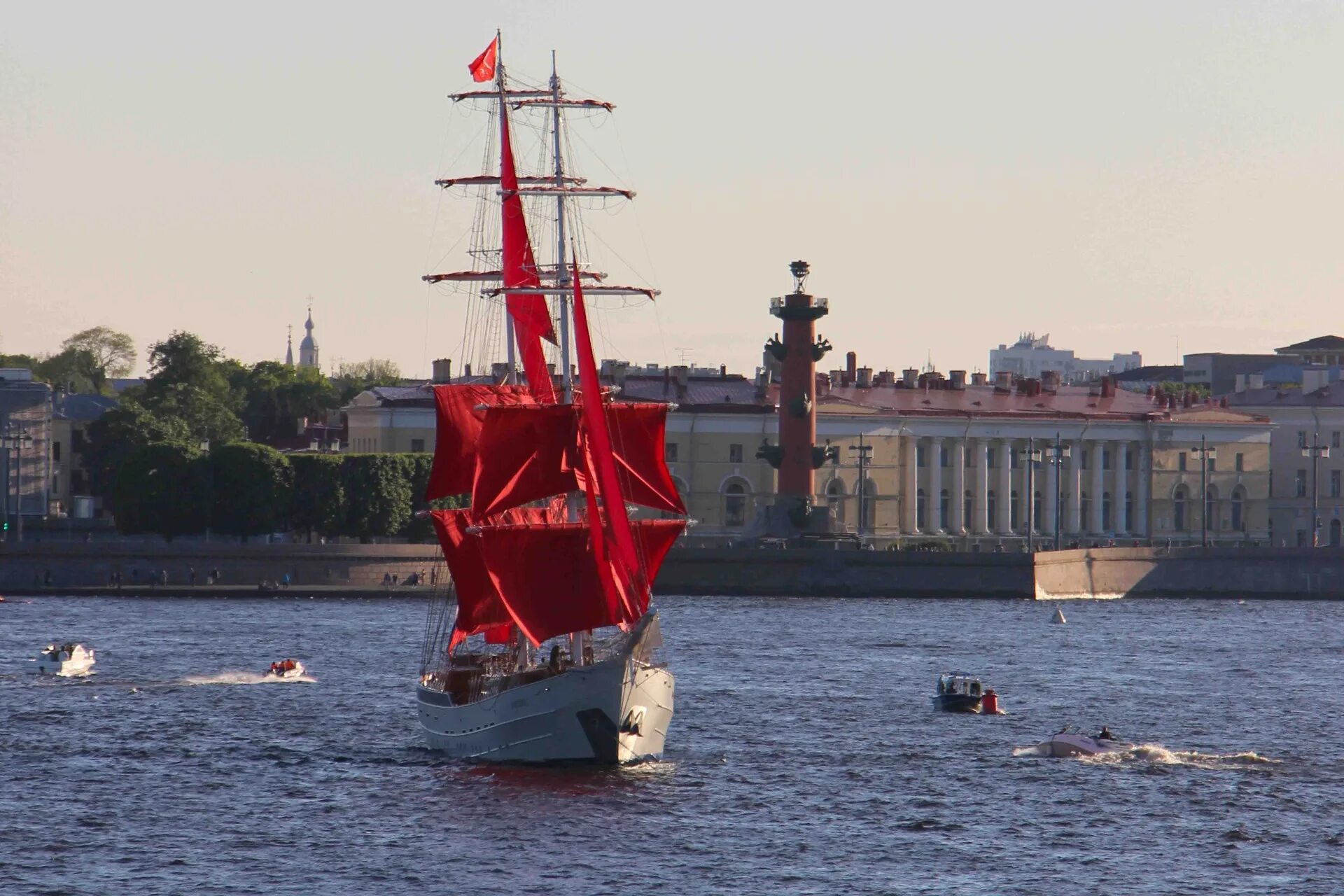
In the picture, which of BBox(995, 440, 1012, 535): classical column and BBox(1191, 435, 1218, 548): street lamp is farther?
BBox(995, 440, 1012, 535): classical column

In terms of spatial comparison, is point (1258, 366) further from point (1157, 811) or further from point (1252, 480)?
point (1157, 811)

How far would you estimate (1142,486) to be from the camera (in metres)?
104

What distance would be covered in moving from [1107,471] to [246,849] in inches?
3010

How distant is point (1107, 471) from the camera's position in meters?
104

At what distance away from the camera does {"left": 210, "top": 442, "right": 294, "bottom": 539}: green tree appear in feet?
272

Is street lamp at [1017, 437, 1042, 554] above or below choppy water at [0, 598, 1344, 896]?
above

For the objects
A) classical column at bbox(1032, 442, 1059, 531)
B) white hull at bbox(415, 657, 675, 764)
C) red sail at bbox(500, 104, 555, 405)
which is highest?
red sail at bbox(500, 104, 555, 405)

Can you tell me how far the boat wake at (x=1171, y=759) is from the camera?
39.2 meters

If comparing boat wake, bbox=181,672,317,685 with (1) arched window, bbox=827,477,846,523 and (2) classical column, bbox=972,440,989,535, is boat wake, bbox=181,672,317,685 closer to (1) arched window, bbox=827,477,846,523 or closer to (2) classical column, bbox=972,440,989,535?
(1) arched window, bbox=827,477,846,523

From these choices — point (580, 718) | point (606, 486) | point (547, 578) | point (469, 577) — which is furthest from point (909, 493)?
point (580, 718)

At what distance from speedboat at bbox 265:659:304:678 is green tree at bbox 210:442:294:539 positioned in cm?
3312

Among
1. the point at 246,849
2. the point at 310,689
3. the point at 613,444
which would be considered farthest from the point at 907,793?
the point at 310,689

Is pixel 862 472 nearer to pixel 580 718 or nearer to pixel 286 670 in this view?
pixel 286 670

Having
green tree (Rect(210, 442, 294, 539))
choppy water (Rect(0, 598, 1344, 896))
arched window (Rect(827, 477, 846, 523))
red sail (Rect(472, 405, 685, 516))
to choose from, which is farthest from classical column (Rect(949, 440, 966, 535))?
red sail (Rect(472, 405, 685, 516))
